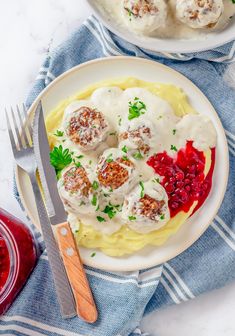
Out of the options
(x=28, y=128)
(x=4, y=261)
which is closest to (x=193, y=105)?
(x=28, y=128)

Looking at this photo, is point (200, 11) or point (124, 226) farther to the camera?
point (124, 226)

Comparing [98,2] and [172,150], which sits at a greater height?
[98,2]

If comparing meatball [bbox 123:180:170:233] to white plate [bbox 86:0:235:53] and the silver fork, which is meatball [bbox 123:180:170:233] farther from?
white plate [bbox 86:0:235:53]

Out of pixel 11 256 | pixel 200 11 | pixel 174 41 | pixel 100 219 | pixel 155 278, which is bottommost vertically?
pixel 155 278

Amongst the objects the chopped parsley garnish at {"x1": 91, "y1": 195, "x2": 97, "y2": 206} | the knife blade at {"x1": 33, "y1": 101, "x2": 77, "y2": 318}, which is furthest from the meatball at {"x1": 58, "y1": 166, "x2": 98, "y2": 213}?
the knife blade at {"x1": 33, "y1": 101, "x2": 77, "y2": 318}

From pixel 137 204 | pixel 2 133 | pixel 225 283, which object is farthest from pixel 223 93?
pixel 2 133

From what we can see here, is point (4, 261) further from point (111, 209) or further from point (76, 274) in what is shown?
point (111, 209)

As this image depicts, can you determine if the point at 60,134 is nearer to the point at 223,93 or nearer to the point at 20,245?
the point at 20,245
